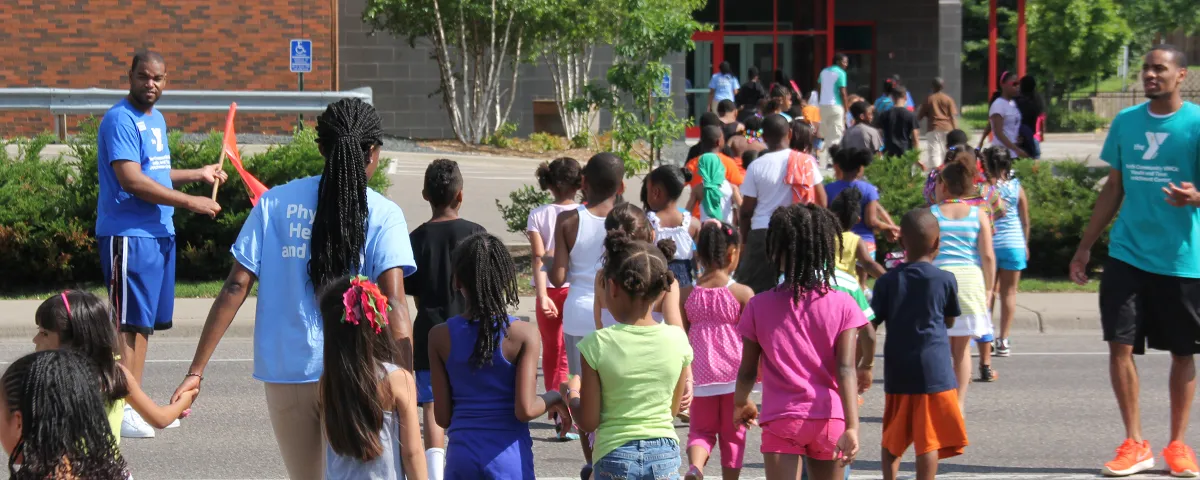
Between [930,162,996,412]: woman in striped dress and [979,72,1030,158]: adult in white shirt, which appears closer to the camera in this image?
[930,162,996,412]: woman in striped dress

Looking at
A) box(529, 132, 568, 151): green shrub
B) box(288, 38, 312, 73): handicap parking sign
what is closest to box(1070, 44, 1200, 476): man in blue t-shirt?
box(288, 38, 312, 73): handicap parking sign

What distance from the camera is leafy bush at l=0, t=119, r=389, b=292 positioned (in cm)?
1247

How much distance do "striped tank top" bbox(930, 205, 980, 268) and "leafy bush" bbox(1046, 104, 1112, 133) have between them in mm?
32609

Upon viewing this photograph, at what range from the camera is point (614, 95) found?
1396 cm

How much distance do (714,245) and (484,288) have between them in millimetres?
1847

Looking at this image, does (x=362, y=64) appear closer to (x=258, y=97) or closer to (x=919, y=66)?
(x=258, y=97)

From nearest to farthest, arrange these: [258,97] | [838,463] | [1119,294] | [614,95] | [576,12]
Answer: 1. [838,463]
2. [1119,294]
3. [614,95]
4. [258,97]
5. [576,12]

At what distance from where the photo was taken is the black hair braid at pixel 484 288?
4.49 meters

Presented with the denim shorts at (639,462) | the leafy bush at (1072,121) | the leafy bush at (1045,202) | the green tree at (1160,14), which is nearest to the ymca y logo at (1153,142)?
the denim shorts at (639,462)

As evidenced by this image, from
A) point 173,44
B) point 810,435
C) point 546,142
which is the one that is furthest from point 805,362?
point 173,44

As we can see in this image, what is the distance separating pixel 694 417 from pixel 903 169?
28.0 feet

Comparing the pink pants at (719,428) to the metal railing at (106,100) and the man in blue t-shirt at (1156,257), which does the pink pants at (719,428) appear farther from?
the metal railing at (106,100)

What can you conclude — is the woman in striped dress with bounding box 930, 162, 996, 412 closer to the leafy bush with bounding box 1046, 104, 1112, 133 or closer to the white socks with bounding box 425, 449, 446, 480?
the white socks with bounding box 425, 449, 446, 480

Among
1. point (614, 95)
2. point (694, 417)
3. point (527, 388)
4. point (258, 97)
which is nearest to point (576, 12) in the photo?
point (258, 97)
